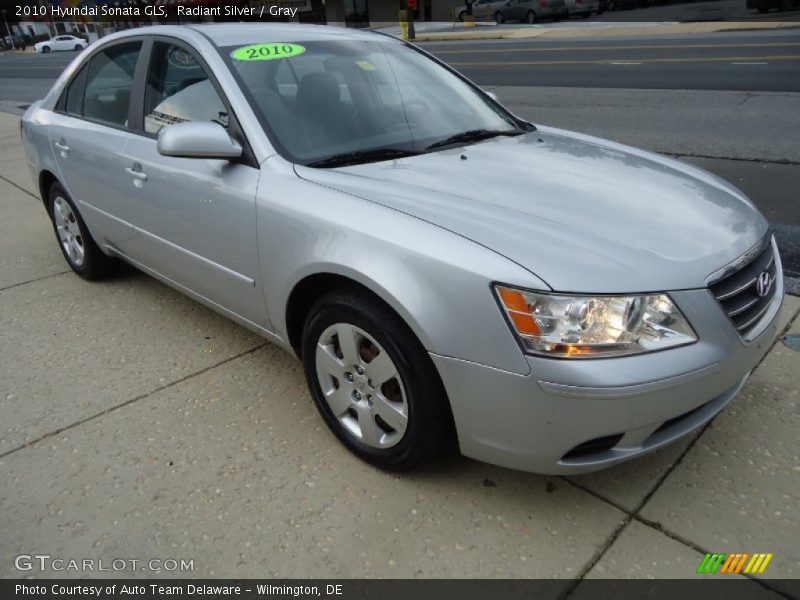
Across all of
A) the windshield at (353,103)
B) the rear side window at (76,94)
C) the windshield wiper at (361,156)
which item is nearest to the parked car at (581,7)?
the rear side window at (76,94)

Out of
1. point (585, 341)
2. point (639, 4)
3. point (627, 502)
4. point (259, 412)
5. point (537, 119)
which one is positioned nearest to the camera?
point (585, 341)

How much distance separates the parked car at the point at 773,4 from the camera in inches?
964

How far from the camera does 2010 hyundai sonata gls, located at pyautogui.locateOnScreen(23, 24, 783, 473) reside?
196 centimetres

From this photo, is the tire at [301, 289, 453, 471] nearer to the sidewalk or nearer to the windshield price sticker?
the windshield price sticker

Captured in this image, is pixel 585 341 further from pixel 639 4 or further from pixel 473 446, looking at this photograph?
pixel 639 4

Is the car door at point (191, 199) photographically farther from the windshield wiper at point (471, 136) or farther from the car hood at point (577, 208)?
the windshield wiper at point (471, 136)

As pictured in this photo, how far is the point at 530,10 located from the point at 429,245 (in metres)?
30.9

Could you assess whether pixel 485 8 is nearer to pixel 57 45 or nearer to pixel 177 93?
pixel 177 93

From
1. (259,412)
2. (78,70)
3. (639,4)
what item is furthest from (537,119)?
(639,4)

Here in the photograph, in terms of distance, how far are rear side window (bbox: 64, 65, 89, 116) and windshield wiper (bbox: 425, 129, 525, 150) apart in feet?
7.96

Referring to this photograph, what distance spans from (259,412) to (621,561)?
1631mm

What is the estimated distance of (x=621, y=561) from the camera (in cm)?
210

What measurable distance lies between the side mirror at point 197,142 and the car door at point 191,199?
0.12m

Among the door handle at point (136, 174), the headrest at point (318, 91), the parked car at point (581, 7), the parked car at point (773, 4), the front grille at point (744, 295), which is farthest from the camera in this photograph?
the parked car at point (581, 7)
